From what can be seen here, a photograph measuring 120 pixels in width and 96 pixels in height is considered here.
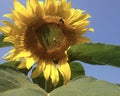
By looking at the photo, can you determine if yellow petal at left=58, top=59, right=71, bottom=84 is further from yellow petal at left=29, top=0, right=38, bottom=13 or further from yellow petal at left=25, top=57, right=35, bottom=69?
yellow petal at left=29, top=0, right=38, bottom=13

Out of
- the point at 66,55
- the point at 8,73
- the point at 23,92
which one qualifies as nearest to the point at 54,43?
the point at 66,55

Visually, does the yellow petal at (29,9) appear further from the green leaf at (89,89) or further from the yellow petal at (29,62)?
the green leaf at (89,89)

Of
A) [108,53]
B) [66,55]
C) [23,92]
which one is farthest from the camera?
[66,55]

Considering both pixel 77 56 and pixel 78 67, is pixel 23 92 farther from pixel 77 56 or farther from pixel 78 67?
pixel 78 67

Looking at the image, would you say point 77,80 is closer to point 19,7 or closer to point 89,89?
point 89,89

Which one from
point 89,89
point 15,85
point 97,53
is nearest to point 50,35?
point 97,53

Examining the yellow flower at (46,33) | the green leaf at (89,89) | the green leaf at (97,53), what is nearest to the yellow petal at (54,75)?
the yellow flower at (46,33)

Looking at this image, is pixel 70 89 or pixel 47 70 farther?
pixel 47 70
